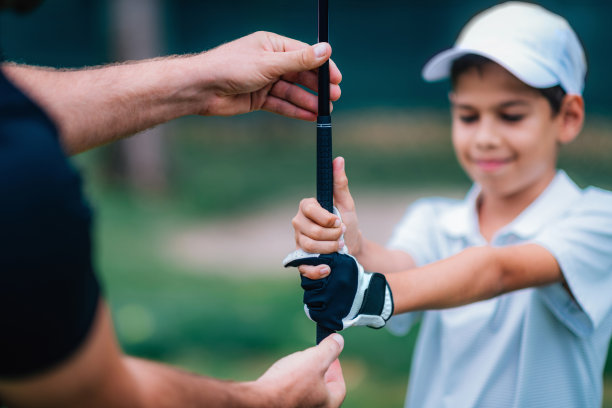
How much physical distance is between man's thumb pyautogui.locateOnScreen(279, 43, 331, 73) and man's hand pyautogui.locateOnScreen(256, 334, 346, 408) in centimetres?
71

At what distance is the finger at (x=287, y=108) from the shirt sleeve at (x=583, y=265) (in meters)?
0.82

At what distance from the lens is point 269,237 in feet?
22.4

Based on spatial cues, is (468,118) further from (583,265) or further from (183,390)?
(183,390)

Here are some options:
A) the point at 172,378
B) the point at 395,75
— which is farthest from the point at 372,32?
the point at 172,378

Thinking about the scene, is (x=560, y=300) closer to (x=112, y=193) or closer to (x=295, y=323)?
(x=295, y=323)

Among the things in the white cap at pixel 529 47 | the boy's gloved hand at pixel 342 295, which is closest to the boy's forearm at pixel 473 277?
the boy's gloved hand at pixel 342 295

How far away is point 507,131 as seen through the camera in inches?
91.0

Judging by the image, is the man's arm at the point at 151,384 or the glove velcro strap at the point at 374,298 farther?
the glove velcro strap at the point at 374,298

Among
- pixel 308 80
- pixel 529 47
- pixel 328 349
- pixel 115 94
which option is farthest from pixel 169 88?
pixel 529 47

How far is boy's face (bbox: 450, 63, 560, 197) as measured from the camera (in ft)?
7.57

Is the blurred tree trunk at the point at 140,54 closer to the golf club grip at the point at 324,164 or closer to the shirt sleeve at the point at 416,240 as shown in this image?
the shirt sleeve at the point at 416,240

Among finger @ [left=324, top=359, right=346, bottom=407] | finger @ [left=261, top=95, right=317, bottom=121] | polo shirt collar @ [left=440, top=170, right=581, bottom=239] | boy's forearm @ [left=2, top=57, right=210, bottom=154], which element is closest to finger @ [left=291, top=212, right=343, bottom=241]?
finger @ [left=324, top=359, right=346, bottom=407]

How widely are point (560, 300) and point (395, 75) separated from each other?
8.89 meters

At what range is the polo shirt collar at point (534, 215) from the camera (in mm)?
2272
